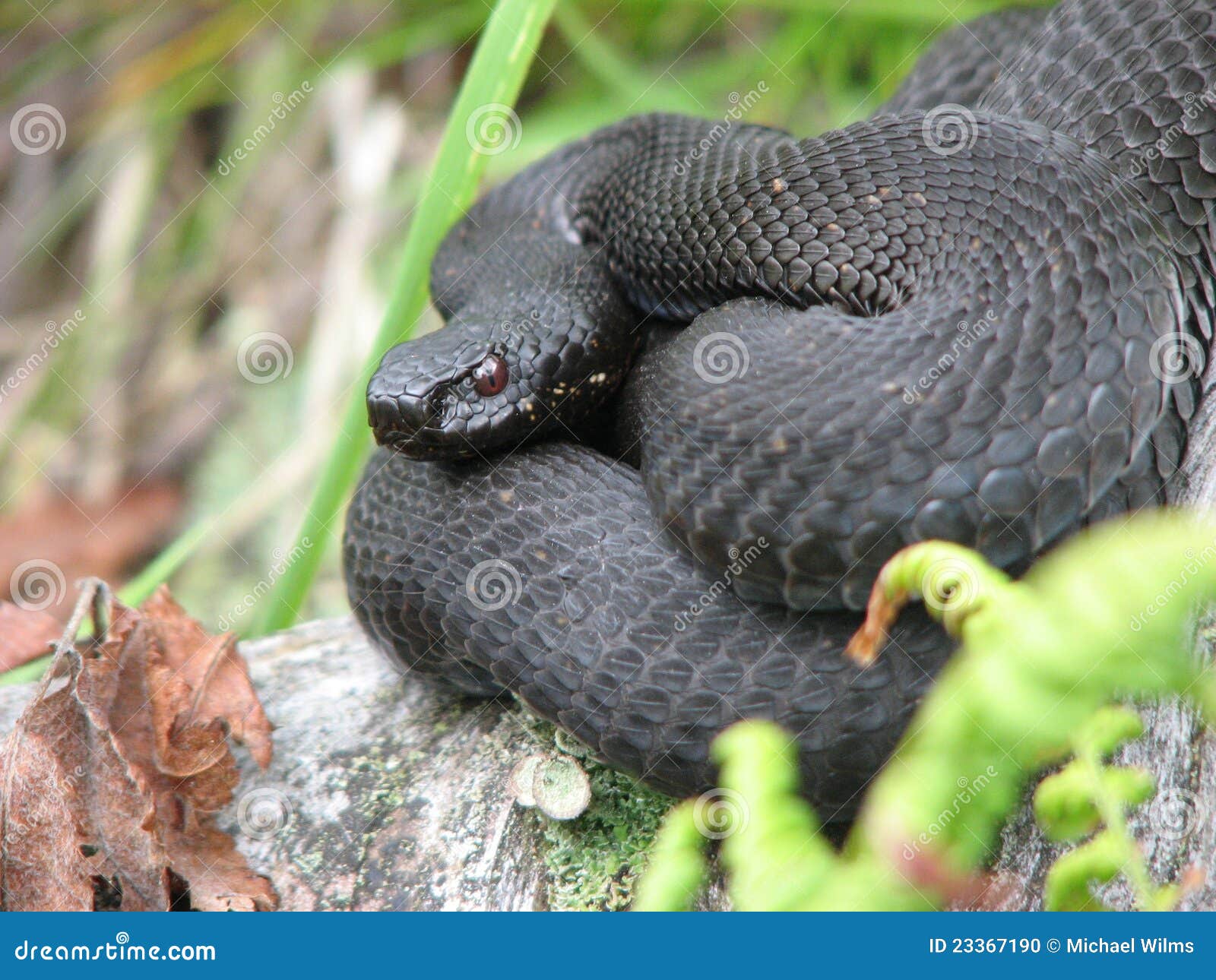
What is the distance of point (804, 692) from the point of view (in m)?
2.69

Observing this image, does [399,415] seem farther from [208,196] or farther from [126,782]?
[208,196]

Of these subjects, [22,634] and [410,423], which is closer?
[410,423]

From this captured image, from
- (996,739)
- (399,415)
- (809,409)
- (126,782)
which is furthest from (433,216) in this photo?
(996,739)

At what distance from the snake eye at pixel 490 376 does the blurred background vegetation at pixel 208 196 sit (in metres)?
2.93

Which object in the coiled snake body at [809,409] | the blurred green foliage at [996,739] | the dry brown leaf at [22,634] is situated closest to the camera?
the blurred green foliage at [996,739]

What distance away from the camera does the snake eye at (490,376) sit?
371cm

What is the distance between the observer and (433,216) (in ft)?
13.6

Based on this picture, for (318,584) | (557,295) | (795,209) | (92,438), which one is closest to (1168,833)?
(795,209)

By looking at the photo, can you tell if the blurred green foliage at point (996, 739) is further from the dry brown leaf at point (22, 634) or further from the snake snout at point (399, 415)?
the dry brown leaf at point (22, 634)

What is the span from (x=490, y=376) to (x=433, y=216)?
2.65 ft

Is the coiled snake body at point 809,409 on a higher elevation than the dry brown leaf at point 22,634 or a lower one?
higher

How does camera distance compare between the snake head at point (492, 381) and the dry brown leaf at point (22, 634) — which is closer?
the snake head at point (492, 381)

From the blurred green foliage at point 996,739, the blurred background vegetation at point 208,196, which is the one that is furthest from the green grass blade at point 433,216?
the blurred green foliage at point 996,739

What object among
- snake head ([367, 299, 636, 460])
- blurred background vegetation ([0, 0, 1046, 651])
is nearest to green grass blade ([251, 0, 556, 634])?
snake head ([367, 299, 636, 460])
